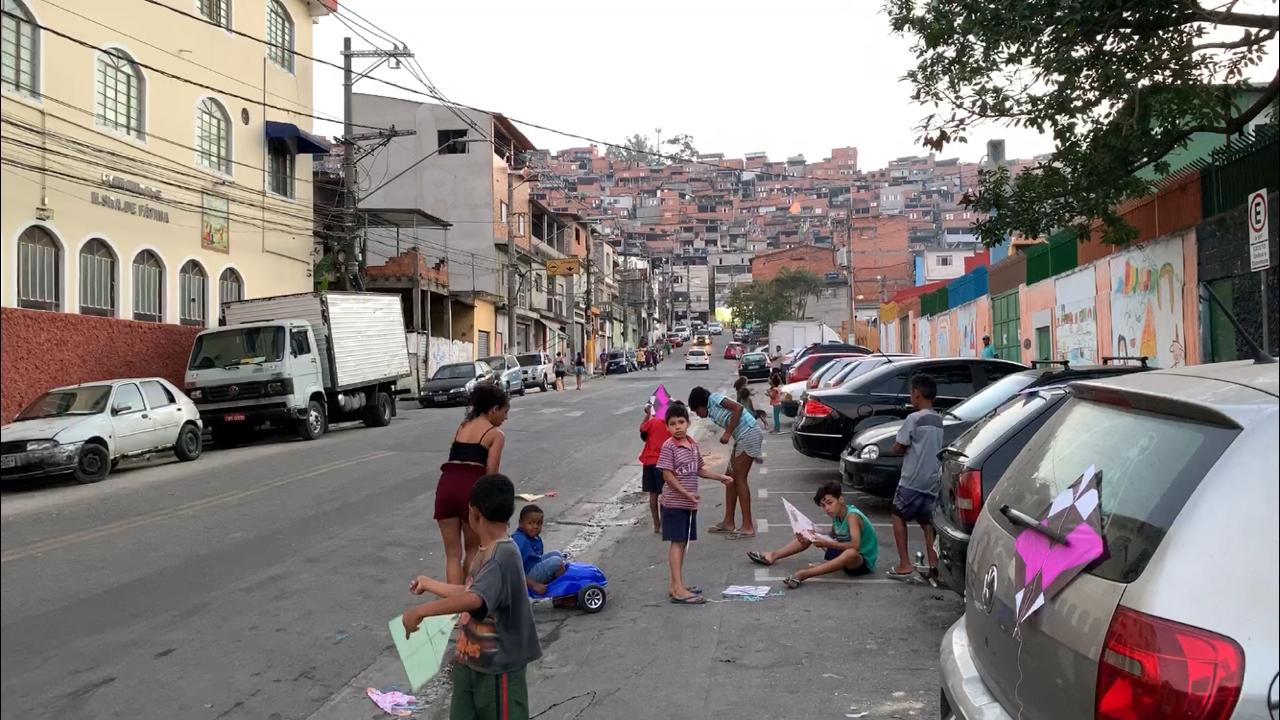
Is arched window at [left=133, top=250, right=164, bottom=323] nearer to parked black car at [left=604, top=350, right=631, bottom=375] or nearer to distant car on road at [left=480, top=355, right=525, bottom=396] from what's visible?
distant car on road at [left=480, top=355, right=525, bottom=396]

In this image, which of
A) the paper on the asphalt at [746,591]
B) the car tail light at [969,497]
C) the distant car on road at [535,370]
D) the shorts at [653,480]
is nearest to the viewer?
the car tail light at [969,497]

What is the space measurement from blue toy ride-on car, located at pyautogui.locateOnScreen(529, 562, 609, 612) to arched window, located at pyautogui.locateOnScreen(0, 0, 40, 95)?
633 inches

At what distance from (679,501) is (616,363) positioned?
170 ft

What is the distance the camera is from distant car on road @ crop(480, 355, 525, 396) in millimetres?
34619

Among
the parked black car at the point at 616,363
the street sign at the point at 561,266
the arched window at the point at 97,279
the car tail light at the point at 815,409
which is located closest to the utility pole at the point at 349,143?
the arched window at the point at 97,279

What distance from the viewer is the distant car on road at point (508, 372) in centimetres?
3462

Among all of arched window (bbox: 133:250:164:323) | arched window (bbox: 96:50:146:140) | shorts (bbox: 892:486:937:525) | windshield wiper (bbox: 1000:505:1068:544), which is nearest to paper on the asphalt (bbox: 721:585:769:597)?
shorts (bbox: 892:486:937:525)

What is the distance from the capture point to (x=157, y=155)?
73.9 ft

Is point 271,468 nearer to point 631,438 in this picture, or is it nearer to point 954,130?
point 631,438

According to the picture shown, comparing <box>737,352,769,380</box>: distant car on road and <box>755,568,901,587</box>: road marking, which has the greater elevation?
<box>737,352,769,380</box>: distant car on road

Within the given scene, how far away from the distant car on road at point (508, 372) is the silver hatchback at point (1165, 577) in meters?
31.1

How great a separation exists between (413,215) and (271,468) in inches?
1032

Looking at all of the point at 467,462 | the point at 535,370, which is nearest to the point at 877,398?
the point at 467,462

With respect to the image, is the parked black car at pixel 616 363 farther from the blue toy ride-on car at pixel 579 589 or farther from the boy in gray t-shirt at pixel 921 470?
the blue toy ride-on car at pixel 579 589
